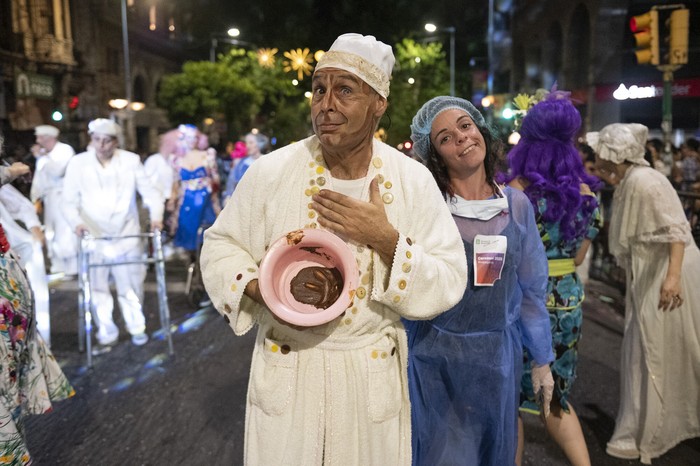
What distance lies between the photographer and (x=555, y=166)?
144 inches

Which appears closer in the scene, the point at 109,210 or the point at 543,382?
the point at 543,382

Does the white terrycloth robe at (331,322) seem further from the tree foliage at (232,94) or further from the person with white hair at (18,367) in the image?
the tree foliage at (232,94)

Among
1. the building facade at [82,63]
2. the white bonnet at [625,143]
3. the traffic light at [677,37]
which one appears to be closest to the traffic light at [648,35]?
the traffic light at [677,37]

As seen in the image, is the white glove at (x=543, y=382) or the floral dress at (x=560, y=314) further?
the floral dress at (x=560, y=314)

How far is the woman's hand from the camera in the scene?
13.2 ft

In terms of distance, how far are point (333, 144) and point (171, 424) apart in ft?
10.8

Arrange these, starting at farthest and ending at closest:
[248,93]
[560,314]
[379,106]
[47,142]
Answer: [248,93]
[47,142]
[560,314]
[379,106]

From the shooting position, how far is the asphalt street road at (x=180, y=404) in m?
4.33

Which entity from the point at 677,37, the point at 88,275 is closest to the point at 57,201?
the point at 88,275

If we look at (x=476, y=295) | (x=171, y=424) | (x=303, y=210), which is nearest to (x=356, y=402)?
(x=303, y=210)

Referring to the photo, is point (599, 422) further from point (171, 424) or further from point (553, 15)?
point (553, 15)

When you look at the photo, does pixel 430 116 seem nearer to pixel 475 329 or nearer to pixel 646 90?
pixel 475 329

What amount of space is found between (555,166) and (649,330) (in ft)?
4.79

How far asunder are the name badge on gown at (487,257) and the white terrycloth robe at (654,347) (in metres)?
1.76
